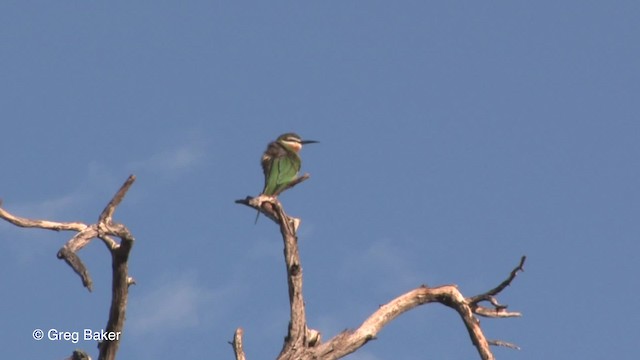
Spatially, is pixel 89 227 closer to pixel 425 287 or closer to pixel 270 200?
pixel 270 200

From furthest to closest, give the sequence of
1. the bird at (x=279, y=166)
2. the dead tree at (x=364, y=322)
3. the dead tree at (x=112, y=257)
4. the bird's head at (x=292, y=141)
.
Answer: the bird's head at (x=292, y=141)
the bird at (x=279, y=166)
the dead tree at (x=364, y=322)
the dead tree at (x=112, y=257)

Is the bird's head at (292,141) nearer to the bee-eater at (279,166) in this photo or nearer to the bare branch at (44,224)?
the bee-eater at (279,166)

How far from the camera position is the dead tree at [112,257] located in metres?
11.5

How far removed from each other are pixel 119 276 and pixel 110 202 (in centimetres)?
69

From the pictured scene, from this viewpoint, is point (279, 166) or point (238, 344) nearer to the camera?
point (238, 344)

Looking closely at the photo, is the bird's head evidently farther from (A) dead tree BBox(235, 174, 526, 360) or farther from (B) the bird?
(A) dead tree BBox(235, 174, 526, 360)

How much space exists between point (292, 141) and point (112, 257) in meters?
7.46

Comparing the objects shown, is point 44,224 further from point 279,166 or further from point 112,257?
point 279,166

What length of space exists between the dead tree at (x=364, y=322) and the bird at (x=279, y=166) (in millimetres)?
2087

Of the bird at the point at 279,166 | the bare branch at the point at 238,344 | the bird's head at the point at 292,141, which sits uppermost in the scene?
the bird's head at the point at 292,141

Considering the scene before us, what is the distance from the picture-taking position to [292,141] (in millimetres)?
18938

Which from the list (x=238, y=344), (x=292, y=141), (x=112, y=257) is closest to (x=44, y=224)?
(x=112, y=257)

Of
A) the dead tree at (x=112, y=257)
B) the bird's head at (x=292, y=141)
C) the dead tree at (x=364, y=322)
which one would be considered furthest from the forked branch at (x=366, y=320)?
the bird's head at (x=292, y=141)

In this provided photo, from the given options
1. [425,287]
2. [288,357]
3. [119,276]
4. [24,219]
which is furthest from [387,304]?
[24,219]
